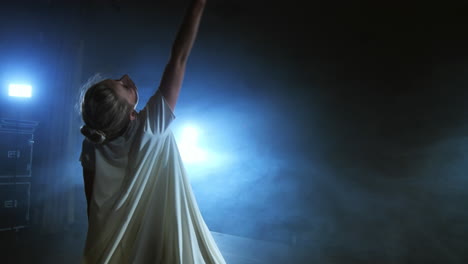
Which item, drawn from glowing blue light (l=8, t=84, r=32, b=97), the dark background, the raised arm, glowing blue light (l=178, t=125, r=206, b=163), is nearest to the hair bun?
the raised arm

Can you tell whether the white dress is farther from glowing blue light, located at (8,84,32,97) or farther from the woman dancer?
glowing blue light, located at (8,84,32,97)

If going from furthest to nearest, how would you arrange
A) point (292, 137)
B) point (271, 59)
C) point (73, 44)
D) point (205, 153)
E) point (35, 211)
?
point (73, 44)
point (35, 211)
point (205, 153)
point (271, 59)
point (292, 137)

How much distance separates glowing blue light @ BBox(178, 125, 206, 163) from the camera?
12.0 ft

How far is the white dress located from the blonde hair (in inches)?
1.5

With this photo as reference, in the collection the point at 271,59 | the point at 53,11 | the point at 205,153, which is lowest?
the point at 205,153

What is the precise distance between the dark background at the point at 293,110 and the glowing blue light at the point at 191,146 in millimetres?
90

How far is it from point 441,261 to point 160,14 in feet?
13.3

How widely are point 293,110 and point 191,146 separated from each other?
139 cm

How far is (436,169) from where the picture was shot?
218 cm

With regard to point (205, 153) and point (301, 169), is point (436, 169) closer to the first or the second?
point (301, 169)

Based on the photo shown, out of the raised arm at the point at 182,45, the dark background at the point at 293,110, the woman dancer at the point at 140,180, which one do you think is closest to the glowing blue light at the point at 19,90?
the dark background at the point at 293,110

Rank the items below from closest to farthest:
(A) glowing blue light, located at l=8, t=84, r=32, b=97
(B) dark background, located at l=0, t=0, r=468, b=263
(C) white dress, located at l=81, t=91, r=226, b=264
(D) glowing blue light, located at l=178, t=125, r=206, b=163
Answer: (C) white dress, located at l=81, t=91, r=226, b=264
(B) dark background, located at l=0, t=0, r=468, b=263
(D) glowing blue light, located at l=178, t=125, r=206, b=163
(A) glowing blue light, located at l=8, t=84, r=32, b=97

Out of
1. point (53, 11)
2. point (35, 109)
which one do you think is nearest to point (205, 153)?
point (35, 109)

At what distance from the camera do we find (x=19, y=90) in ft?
13.0
